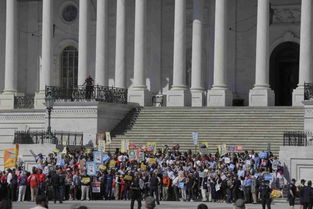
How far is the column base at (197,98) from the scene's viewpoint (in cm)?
5994

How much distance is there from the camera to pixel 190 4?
64.9 metres

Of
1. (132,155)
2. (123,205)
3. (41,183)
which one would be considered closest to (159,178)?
(132,155)

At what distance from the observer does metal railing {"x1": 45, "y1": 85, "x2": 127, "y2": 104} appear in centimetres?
5609

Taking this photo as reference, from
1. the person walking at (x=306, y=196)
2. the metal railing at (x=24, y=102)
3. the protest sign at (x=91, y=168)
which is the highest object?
the metal railing at (x=24, y=102)

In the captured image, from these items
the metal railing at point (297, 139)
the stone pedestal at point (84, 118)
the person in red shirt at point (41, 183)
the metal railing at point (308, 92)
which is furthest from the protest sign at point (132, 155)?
the metal railing at point (308, 92)

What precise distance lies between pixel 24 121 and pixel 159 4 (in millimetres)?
12534

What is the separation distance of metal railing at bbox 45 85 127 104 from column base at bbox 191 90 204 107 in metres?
4.45

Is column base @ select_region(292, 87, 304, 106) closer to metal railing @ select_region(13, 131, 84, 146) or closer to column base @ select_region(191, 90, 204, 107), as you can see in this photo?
column base @ select_region(191, 90, 204, 107)

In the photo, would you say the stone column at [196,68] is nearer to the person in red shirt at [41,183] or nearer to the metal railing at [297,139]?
the metal railing at [297,139]

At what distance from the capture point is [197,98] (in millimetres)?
59938

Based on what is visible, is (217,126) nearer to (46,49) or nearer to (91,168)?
(91,168)

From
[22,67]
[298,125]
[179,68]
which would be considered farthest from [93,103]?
[22,67]

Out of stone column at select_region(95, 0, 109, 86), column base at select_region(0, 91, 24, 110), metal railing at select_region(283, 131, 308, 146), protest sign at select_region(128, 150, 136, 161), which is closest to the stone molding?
stone column at select_region(95, 0, 109, 86)

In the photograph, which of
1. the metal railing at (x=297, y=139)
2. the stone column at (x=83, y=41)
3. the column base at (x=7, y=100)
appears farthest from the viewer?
the column base at (x=7, y=100)
